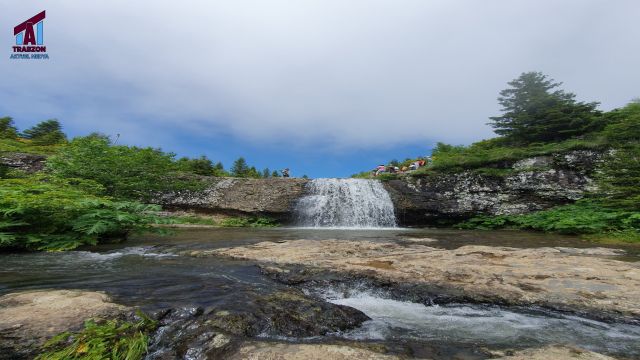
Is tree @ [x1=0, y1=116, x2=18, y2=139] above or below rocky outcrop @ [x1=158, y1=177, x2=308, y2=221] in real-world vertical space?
above

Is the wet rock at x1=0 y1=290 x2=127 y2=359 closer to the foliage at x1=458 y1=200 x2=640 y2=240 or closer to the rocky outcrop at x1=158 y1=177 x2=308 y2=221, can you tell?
the foliage at x1=458 y1=200 x2=640 y2=240

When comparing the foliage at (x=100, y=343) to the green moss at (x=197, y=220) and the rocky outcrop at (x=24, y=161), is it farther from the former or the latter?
the rocky outcrop at (x=24, y=161)

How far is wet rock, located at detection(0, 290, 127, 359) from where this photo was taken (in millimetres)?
2053

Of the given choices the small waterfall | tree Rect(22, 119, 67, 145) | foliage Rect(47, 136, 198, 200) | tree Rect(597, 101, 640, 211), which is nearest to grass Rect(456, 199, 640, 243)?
tree Rect(597, 101, 640, 211)

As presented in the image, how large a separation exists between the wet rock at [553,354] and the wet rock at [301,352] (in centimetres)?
84

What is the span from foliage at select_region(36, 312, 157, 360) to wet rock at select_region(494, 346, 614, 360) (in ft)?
8.28

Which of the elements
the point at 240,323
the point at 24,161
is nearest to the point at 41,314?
the point at 240,323

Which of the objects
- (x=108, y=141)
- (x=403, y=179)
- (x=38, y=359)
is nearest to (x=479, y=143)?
(x=403, y=179)

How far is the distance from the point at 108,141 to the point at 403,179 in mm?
15621

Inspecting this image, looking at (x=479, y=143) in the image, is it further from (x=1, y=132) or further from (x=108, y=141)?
(x=1, y=132)

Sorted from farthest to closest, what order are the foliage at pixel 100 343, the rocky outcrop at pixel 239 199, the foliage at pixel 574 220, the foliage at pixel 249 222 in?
1. the rocky outcrop at pixel 239 199
2. the foliage at pixel 249 222
3. the foliage at pixel 574 220
4. the foliage at pixel 100 343

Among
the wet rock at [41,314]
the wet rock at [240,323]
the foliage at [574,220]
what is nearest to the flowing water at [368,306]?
the wet rock at [240,323]

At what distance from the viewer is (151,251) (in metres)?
6.46

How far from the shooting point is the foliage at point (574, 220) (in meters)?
10.2
